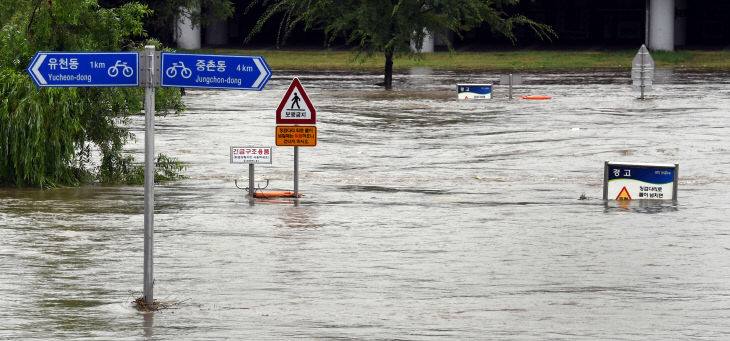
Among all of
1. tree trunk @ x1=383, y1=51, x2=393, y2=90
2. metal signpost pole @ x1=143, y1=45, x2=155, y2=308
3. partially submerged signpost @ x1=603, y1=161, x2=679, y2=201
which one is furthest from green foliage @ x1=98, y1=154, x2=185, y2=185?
tree trunk @ x1=383, y1=51, x2=393, y2=90

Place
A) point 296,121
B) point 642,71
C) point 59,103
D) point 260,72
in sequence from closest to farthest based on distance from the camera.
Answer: point 260,72 < point 296,121 < point 59,103 < point 642,71

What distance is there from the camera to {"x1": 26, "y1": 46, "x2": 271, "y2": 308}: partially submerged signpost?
1024 centimetres

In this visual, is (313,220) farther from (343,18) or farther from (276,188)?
(343,18)

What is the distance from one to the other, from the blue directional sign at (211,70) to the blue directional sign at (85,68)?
27 centimetres

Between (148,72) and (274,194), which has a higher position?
(148,72)

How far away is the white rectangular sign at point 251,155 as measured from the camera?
18.3 metres

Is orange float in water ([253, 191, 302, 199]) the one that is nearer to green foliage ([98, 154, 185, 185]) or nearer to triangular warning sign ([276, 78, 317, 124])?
triangular warning sign ([276, 78, 317, 124])

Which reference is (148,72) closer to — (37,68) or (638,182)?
(37,68)

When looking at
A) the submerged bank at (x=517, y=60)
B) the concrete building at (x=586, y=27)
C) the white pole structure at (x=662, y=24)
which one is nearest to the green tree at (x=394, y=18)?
the submerged bank at (x=517, y=60)

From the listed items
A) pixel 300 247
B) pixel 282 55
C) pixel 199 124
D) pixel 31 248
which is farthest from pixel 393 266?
pixel 282 55

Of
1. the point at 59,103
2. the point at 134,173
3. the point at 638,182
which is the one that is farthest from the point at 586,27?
the point at 59,103

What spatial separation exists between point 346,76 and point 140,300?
153ft

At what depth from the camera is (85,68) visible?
10.2 metres

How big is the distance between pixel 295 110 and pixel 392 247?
481 cm
